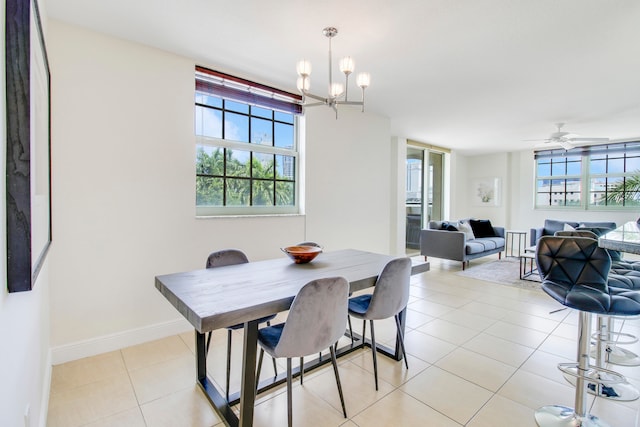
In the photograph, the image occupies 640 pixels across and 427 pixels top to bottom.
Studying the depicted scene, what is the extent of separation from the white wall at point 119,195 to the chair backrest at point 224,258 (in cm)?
72

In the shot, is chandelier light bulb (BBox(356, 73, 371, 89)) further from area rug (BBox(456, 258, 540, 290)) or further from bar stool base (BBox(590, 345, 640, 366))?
area rug (BBox(456, 258, 540, 290))

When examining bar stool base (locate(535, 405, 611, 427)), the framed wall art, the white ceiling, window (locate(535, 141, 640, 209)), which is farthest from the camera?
the framed wall art

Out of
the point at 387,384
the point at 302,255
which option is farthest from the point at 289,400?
the point at 302,255

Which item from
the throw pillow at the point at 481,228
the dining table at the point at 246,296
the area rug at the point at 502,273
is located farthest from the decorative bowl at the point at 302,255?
the throw pillow at the point at 481,228

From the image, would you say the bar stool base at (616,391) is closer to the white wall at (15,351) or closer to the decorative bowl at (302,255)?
the decorative bowl at (302,255)

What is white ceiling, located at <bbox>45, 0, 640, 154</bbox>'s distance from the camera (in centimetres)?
215

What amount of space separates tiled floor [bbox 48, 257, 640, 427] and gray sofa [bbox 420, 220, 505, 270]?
2441 millimetres

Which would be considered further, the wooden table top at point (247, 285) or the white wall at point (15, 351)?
the wooden table top at point (247, 285)

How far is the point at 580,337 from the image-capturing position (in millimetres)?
1681

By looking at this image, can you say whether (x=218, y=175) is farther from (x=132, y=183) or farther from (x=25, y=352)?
(x=25, y=352)

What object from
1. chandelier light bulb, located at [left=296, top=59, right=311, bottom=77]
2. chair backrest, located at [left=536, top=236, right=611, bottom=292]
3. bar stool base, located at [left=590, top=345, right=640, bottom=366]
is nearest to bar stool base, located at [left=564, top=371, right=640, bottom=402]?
bar stool base, located at [left=590, top=345, right=640, bottom=366]

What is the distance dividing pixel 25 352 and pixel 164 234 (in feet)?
A: 5.50

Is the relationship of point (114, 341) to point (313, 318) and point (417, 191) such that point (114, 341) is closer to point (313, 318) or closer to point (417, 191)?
point (313, 318)

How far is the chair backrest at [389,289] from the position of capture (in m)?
1.95
